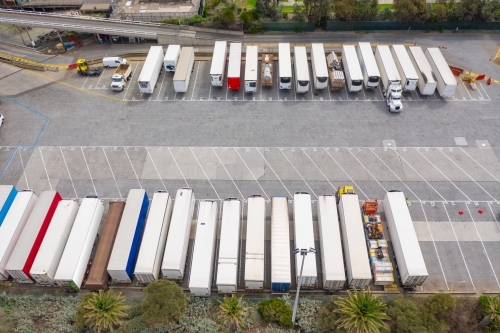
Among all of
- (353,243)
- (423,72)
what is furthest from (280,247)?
(423,72)

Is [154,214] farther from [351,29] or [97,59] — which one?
[351,29]

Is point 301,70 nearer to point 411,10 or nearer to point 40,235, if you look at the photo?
point 411,10

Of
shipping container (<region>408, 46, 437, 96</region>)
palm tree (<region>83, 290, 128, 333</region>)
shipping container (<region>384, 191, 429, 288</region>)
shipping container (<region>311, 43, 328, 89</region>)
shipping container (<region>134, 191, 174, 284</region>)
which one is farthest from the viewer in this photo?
shipping container (<region>311, 43, 328, 89</region>)

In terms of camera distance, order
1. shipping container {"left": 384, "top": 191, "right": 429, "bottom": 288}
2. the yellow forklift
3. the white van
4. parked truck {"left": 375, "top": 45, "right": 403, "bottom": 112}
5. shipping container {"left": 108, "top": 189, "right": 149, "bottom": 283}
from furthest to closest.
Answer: the white van, the yellow forklift, parked truck {"left": 375, "top": 45, "right": 403, "bottom": 112}, shipping container {"left": 108, "top": 189, "right": 149, "bottom": 283}, shipping container {"left": 384, "top": 191, "right": 429, "bottom": 288}

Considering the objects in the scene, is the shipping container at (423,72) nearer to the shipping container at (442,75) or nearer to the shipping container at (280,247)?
the shipping container at (442,75)

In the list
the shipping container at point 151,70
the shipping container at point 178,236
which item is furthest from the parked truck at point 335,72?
the shipping container at point 178,236

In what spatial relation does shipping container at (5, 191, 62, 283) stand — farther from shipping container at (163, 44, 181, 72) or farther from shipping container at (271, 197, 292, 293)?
shipping container at (163, 44, 181, 72)

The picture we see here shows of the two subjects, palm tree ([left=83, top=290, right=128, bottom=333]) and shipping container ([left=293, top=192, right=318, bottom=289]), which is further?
shipping container ([left=293, top=192, right=318, bottom=289])

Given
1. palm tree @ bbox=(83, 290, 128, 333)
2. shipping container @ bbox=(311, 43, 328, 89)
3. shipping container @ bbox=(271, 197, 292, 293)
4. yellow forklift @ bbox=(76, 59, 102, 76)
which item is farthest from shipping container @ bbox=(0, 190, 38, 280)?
shipping container @ bbox=(311, 43, 328, 89)
